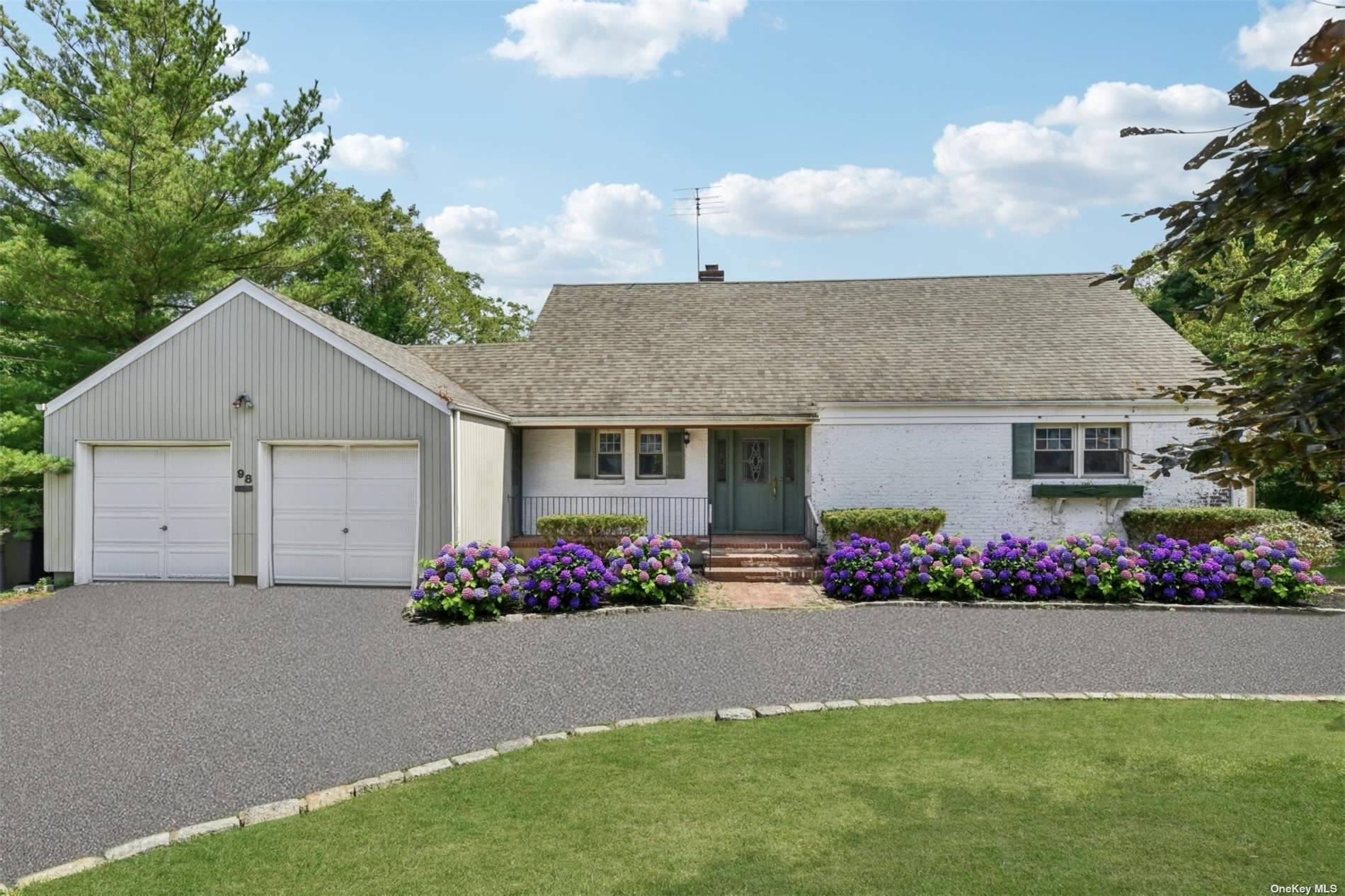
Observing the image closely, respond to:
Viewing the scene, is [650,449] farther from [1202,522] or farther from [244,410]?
[1202,522]

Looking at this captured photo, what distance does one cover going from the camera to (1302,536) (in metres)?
12.3

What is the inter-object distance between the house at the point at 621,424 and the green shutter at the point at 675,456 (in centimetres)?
5

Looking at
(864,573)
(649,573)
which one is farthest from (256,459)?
(864,573)

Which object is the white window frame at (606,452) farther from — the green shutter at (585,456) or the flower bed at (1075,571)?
the flower bed at (1075,571)

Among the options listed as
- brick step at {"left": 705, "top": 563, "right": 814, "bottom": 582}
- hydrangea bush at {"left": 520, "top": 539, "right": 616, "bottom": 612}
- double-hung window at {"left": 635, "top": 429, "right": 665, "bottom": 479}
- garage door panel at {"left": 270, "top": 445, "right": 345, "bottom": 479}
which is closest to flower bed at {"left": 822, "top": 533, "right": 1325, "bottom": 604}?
brick step at {"left": 705, "top": 563, "right": 814, "bottom": 582}

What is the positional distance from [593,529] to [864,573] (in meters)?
4.62

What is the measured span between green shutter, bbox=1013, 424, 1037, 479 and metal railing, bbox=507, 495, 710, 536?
579 centimetres

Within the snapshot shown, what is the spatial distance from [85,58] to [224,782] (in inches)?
727

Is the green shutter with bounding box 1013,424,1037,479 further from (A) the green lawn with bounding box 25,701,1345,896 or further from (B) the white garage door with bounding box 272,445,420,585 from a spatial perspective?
(B) the white garage door with bounding box 272,445,420,585

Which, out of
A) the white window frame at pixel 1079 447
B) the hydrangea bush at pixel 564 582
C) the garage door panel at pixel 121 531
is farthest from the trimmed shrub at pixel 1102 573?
the garage door panel at pixel 121 531

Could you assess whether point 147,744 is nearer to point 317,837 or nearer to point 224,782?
point 224,782

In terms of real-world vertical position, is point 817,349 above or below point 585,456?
above

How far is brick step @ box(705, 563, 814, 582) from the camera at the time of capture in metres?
11.9

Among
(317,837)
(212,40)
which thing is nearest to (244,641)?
(317,837)
